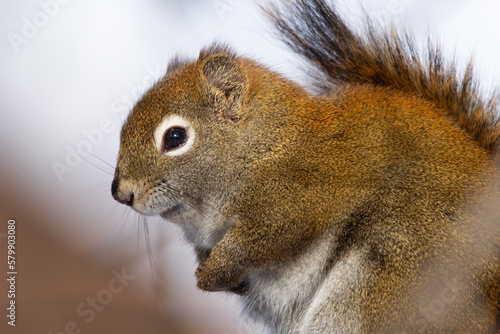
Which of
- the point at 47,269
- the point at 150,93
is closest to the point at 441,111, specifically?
the point at 150,93

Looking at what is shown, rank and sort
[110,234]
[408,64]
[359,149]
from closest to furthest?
1. [359,149]
2. [408,64]
3. [110,234]

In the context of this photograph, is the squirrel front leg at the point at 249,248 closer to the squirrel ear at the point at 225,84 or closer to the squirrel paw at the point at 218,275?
the squirrel paw at the point at 218,275

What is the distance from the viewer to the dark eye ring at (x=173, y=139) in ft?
5.44

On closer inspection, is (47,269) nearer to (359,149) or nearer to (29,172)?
(29,172)

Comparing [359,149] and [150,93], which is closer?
[359,149]

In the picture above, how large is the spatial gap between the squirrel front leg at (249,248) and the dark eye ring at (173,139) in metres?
0.30

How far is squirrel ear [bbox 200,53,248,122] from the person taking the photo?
1686 mm

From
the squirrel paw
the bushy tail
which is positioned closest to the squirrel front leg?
the squirrel paw

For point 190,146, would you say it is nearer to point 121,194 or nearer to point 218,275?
point 121,194

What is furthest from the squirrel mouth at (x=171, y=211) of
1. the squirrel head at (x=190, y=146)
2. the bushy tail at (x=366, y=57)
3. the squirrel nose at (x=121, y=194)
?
the bushy tail at (x=366, y=57)

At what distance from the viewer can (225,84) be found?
1.70 m

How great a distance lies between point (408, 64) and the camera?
1.76m

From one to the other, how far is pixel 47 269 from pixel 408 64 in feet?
5.08

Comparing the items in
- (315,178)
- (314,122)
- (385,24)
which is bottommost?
(315,178)
